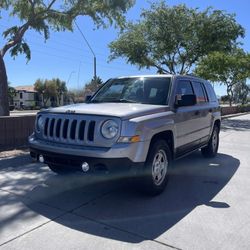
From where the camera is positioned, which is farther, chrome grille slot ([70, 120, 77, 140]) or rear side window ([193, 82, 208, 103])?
rear side window ([193, 82, 208, 103])

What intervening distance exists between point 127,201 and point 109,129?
3.69 feet

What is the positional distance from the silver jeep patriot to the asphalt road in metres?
0.48

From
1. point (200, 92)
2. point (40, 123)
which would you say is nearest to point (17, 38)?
point (200, 92)

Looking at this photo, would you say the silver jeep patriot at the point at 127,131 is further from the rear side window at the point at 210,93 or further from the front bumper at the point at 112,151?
the rear side window at the point at 210,93

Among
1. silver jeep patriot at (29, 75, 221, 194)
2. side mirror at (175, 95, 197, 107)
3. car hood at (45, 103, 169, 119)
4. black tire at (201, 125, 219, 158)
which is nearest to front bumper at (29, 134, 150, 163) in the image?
silver jeep patriot at (29, 75, 221, 194)

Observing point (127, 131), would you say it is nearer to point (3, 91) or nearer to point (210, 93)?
point (210, 93)

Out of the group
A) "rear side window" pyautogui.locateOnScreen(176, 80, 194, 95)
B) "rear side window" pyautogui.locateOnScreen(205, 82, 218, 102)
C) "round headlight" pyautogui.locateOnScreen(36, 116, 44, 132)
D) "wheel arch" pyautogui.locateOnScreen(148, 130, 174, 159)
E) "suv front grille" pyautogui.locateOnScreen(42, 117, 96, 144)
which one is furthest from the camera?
"rear side window" pyautogui.locateOnScreen(205, 82, 218, 102)

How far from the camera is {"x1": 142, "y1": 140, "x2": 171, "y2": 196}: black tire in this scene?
4.87 metres

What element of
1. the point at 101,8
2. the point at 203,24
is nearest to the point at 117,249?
the point at 101,8

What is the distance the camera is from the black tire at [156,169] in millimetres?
4867

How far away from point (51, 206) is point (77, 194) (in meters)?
0.62

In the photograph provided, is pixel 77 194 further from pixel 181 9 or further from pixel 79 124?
pixel 181 9

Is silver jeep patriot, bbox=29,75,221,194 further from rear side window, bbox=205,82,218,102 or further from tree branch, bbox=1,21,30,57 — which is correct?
tree branch, bbox=1,21,30,57

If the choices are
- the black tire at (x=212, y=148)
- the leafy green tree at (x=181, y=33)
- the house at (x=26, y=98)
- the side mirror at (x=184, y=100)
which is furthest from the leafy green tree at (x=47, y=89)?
the side mirror at (x=184, y=100)
